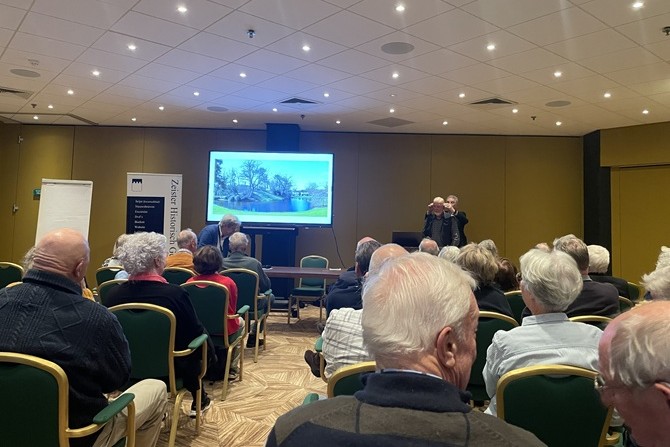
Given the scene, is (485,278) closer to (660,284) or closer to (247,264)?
(660,284)

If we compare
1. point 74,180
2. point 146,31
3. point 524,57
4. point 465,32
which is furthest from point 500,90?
point 74,180

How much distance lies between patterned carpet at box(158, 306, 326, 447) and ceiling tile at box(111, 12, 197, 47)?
3555 mm

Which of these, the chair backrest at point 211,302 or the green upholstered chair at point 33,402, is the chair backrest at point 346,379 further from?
the chair backrest at point 211,302

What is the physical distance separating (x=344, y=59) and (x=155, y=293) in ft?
12.8

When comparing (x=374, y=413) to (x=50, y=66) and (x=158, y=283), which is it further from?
(x=50, y=66)

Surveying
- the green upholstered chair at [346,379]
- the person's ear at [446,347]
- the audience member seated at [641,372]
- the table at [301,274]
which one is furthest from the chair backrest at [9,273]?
the audience member seated at [641,372]

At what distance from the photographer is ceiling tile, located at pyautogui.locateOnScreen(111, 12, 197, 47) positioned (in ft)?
14.5

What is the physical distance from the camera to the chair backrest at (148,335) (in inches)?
91.6

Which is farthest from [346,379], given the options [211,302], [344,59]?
[344,59]

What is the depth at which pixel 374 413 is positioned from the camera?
760mm

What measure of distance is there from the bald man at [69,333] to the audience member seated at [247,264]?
8.96ft

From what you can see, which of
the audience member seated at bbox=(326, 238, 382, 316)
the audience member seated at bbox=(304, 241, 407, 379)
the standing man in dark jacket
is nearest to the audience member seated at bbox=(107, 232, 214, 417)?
the audience member seated at bbox=(326, 238, 382, 316)

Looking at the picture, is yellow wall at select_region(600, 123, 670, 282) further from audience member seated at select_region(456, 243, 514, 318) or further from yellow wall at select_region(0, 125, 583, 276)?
audience member seated at select_region(456, 243, 514, 318)

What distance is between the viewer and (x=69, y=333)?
1628 millimetres
